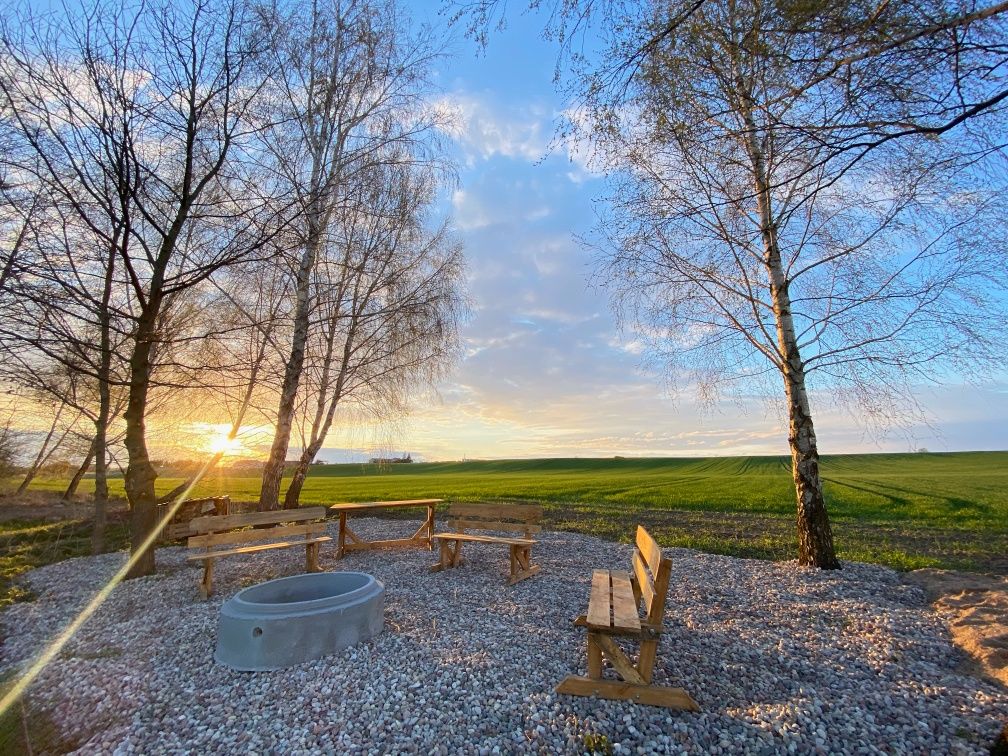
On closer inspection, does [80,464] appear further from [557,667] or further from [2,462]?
→ [557,667]

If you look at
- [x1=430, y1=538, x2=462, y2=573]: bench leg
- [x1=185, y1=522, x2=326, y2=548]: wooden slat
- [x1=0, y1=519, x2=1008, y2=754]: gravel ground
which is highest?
[x1=185, y1=522, x2=326, y2=548]: wooden slat

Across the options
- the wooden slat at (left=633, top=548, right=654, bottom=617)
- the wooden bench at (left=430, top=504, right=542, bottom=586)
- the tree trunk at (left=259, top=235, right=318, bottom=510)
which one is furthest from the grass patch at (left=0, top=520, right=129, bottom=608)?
the wooden slat at (left=633, top=548, right=654, bottom=617)

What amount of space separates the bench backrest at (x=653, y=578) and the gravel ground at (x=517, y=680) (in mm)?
566

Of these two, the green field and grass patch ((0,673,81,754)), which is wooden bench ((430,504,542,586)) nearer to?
the green field

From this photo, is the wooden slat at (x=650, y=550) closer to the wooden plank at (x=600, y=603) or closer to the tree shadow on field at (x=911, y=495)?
A: the wooden plank at (x=600, y=603)

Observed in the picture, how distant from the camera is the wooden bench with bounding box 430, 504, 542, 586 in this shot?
7617 mm

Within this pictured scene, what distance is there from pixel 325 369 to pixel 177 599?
7.04 meters

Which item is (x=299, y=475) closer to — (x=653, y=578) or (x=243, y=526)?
(x=243, y=526)

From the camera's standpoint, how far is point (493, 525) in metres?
8.92

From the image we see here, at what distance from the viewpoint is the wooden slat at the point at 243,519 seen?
728 cm

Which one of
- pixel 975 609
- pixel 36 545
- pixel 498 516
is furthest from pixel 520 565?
pixel 36 545

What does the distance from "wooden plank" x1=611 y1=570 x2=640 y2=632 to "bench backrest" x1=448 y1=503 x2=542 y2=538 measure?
8.74ft

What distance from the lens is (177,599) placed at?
690 cm

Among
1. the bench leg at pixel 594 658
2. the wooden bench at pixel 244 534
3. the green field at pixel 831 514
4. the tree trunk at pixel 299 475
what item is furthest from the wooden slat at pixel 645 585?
the tree trunk at pixel 299 475
